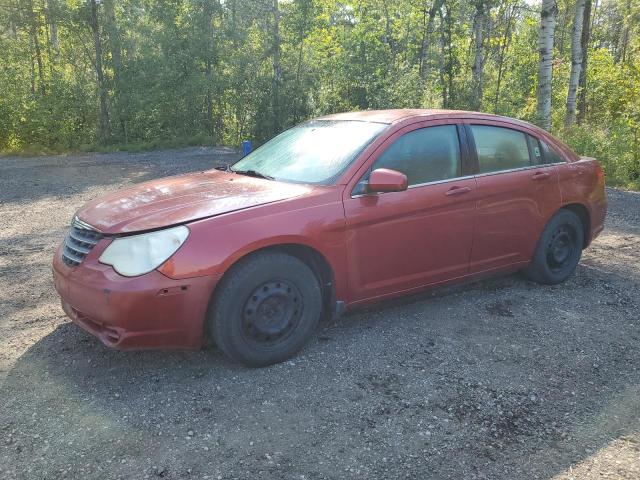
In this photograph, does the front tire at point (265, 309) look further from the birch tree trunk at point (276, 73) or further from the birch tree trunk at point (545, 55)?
the birch tree trunk at point (276, 73)

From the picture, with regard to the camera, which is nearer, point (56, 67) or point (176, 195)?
point (176, 195)

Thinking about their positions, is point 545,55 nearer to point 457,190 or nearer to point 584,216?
point 584,216

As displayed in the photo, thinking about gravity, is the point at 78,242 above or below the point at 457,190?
below

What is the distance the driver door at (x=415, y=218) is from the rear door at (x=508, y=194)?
15cm

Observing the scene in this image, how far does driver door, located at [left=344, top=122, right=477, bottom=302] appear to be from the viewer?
3920 mm

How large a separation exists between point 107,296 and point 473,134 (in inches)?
127

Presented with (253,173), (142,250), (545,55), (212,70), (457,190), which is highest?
(212,70)

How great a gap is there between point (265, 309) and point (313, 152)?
1.44 m

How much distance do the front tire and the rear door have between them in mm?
1684

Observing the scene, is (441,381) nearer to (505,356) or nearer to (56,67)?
(505,356)

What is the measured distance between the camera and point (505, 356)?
12.7 feet

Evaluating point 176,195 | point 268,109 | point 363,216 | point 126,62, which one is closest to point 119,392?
point 176,195

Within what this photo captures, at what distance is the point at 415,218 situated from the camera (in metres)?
4.12

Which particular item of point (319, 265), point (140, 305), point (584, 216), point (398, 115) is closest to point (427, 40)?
point (584, 216)
